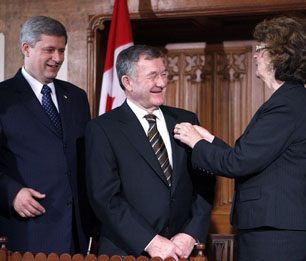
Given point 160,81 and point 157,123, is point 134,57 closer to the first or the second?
point 160,81

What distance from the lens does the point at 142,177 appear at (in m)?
3.06

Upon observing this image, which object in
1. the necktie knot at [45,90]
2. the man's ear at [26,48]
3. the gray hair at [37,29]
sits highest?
the gray hair at [37,29]

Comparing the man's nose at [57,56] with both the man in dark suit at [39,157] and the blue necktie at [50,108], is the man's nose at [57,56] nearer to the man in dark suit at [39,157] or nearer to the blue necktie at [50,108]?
the man in dark suit at [39,157]

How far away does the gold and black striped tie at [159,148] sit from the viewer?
3.12 m

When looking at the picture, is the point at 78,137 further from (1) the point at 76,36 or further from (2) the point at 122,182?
(1) the point at 76,36

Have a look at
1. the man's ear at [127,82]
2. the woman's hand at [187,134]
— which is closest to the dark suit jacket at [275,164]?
the woman's hand at [187,134]

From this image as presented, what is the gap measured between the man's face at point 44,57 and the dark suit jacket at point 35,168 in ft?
0.31

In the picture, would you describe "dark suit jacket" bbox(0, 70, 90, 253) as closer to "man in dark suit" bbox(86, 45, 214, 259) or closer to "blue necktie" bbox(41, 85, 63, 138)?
"blue necktie" bbox(41, 85, 63, 138)

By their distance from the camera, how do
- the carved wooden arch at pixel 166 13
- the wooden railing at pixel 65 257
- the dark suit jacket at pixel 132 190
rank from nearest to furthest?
the wooden railing at pixel 65 257 < the dark suit jacket at pixel 132 190 < the carved wooden arch at pixel 166 13

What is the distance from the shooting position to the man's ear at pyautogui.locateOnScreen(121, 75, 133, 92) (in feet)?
10.5

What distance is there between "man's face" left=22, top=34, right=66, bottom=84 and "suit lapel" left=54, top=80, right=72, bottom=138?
0.13 meters

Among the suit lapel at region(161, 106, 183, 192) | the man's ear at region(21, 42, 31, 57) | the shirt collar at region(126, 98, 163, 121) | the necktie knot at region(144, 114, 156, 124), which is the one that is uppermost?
the man's ear at region(21, 42, 31, 57)

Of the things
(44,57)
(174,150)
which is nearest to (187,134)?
(174,150)

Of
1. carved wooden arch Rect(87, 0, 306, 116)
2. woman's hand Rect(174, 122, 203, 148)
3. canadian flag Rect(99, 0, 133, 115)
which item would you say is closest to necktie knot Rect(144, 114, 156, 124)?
woman's hand Rect(174, 122, 203, 148)
